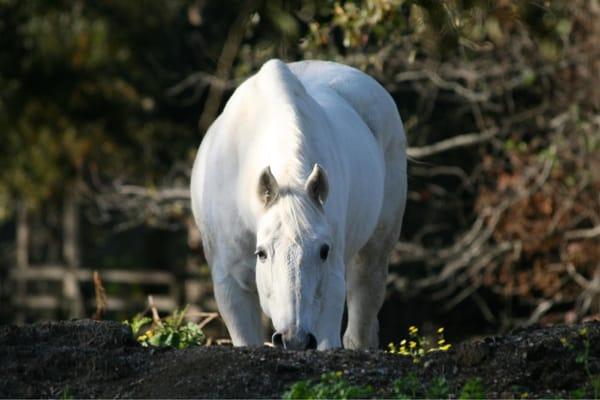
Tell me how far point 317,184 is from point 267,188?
9.0 inches

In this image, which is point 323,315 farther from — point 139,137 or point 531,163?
point 139,137

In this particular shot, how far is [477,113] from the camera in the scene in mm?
13297

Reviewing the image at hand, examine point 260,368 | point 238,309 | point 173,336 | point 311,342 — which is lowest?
point 260,368

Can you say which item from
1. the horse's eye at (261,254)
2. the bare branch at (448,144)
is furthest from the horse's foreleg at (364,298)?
the bare branch at (448,144)

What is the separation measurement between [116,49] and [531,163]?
7.64 meters

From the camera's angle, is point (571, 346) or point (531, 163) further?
point (531, 163)

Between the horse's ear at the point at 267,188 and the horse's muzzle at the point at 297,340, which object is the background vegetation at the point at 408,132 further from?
the horse's muzzle at the point at 297,340

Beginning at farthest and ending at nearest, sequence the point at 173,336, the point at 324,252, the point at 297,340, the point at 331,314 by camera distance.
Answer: the point at 173,336 → the point at 331,314 → the point at 324,252 → the point at 297,340

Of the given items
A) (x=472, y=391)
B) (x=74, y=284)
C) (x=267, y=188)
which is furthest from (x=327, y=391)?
(x=74, y=284)

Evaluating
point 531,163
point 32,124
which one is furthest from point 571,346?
point 32,124

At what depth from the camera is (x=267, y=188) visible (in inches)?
238

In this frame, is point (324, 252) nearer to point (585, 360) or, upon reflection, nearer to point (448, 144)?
point (585, 360)

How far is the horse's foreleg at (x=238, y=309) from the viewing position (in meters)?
6.62

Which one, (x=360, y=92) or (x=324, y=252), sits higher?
(x=360, y=92)
